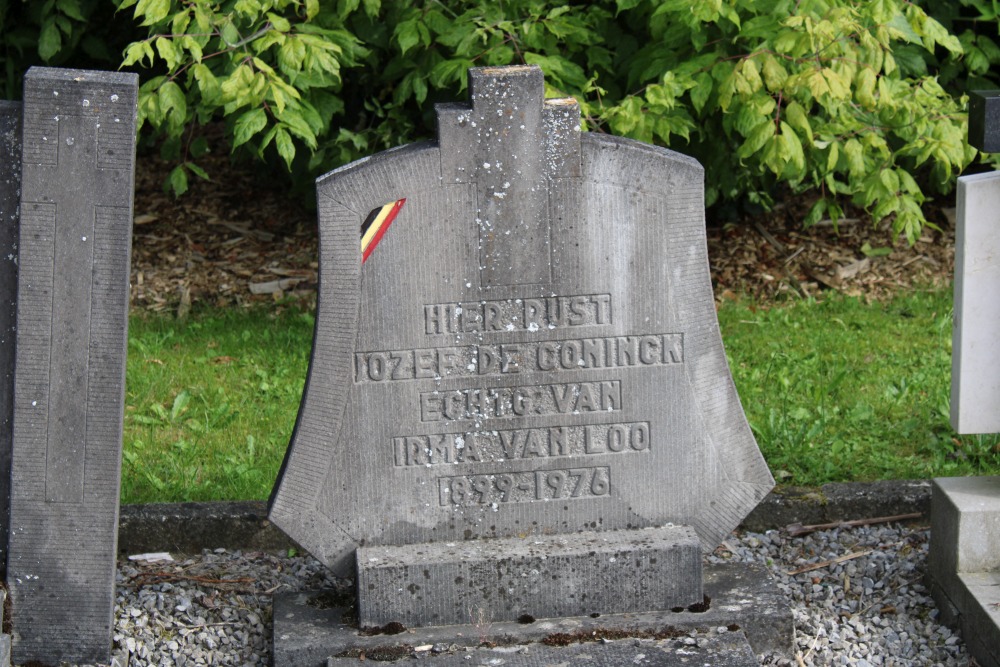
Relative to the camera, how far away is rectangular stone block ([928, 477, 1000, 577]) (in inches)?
151

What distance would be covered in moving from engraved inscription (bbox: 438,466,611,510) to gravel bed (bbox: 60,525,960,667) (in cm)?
55

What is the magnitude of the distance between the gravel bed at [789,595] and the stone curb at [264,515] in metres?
0.05

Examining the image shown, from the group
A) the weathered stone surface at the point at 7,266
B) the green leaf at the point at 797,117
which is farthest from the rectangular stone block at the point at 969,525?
the weathered stone surface at the point at 7,266

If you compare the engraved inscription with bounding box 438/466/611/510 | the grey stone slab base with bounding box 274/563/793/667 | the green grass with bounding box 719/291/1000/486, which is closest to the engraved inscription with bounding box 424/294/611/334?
the engraved inscription with bounding box 438/466/611/510

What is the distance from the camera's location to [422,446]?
12.3 feet

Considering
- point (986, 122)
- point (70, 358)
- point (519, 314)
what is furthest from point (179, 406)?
point (986, 122)

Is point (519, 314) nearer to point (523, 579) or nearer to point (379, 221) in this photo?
point (379, 221)

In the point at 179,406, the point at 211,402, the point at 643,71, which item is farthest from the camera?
the point at 643,71

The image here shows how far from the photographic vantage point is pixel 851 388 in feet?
18.4

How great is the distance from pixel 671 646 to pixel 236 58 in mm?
2751

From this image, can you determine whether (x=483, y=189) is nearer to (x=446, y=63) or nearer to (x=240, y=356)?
(x=446, y=63)

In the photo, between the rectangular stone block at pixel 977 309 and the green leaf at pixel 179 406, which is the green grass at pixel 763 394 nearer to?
the green leaf at pixel 179 406

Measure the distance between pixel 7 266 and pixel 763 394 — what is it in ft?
10.2

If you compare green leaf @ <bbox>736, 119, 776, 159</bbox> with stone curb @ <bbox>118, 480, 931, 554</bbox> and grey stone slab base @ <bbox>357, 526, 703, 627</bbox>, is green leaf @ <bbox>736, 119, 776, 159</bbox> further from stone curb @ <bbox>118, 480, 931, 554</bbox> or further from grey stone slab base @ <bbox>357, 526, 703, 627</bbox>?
grey stone slab base @ <bbox>357, 526, 703, 627</bbox>
